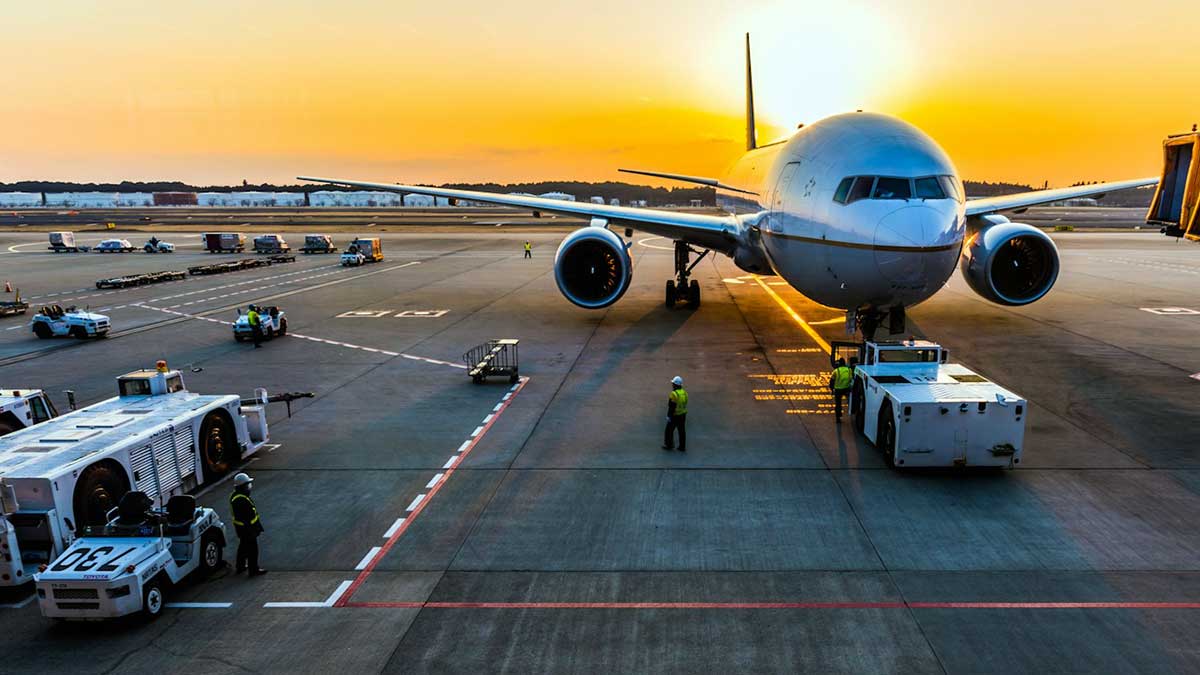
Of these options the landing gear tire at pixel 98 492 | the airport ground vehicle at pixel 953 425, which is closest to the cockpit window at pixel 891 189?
the airport ground vehicle at pixel 953 425

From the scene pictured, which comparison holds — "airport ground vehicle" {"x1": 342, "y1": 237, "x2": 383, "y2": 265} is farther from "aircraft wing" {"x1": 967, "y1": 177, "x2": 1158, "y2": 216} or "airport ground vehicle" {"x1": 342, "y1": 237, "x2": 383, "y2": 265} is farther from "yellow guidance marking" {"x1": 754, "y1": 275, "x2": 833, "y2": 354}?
"aircraft wing" {"x1": 967, "y1": 177, "x2": 1158, "y2": 216}

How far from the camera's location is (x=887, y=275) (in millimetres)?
16031

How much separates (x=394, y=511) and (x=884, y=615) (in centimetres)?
765

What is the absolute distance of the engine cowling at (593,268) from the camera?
2538 cm

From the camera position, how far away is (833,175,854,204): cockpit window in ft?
55.6

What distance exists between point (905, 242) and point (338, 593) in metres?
13.3

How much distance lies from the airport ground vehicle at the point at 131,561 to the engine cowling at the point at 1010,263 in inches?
879

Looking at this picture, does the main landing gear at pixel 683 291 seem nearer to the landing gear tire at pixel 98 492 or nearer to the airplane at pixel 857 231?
the airplane at pixel 857 231

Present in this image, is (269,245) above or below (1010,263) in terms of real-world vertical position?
Result: above

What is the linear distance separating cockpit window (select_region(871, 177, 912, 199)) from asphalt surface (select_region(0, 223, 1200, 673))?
526 cm

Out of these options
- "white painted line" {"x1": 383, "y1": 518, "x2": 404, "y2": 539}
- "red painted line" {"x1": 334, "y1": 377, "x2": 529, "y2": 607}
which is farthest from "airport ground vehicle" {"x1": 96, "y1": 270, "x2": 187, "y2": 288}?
"white painted line" {"x1": 383, "y1": 518, "x2": 404, "y2": 539}

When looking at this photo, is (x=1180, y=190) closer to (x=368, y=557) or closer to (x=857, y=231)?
(x=857, y=231)

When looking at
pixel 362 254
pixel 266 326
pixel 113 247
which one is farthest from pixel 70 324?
pixel 113 247

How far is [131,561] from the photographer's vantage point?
8539 mm
